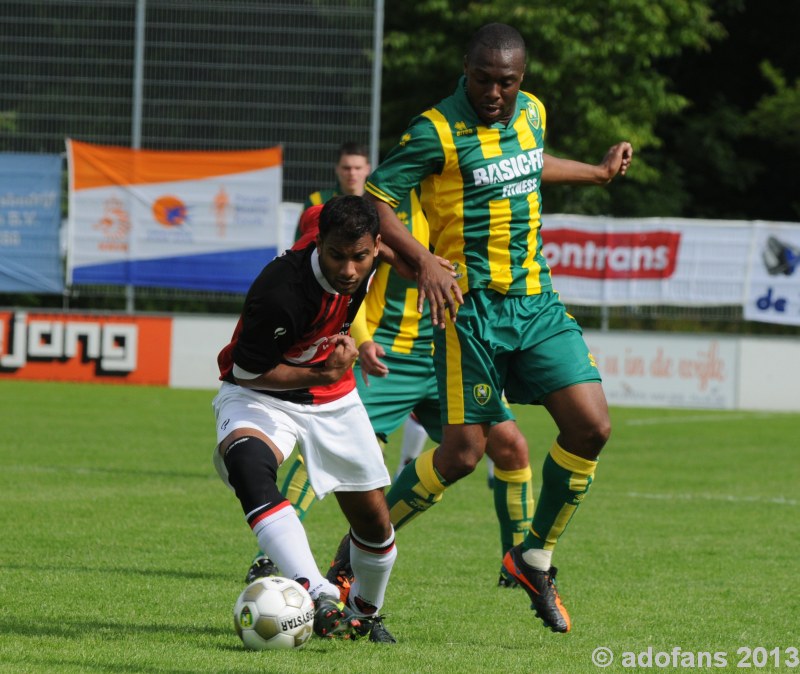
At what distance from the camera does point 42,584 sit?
6.27 m

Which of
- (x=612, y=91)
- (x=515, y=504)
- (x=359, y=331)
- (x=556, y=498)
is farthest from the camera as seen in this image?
(x=612, y=91)

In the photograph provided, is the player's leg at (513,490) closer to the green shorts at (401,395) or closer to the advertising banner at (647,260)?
the green shorts at (401,395)

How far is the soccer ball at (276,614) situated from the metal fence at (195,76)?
15.5 m

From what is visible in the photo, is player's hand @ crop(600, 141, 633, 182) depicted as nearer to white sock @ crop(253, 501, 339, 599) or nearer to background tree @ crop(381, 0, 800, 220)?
white sock @ crop(253, 501, 339, 599)

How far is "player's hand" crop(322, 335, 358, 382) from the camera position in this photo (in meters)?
5.03

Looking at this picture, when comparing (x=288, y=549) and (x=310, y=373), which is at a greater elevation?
(x=310, y=373)

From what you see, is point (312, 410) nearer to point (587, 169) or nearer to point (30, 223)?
point (587, 169)

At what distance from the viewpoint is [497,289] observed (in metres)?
5.72

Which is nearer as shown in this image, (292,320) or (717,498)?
(292,320)

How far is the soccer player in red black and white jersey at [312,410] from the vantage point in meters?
4.97

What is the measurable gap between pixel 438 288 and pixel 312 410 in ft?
2.15

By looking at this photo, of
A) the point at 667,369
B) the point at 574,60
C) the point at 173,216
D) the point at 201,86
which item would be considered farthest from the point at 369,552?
the point at 574,60

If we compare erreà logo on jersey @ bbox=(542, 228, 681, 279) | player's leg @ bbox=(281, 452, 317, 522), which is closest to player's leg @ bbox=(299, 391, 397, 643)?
player's leg @ bbox=(281, 452, 317, 522)

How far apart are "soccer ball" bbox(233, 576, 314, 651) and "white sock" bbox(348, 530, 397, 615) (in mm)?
568
